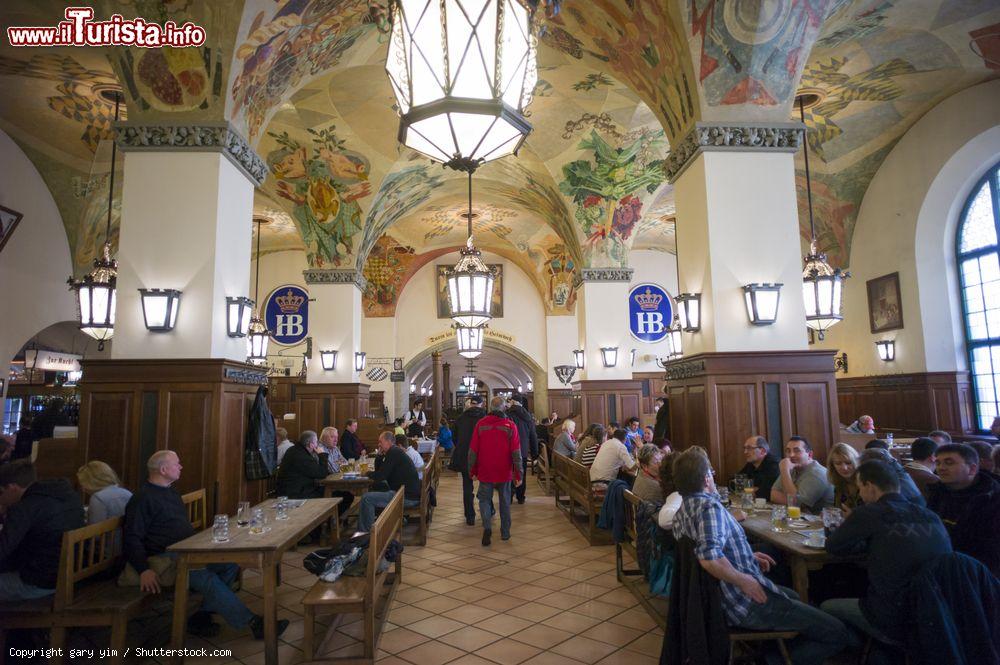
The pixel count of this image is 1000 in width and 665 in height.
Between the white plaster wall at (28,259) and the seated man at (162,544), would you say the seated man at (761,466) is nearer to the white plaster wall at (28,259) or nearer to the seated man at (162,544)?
the seated man at (162,544)

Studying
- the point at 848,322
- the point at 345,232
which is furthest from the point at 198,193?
the point at 848,322

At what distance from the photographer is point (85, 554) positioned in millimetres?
4012

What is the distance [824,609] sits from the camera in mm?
3227

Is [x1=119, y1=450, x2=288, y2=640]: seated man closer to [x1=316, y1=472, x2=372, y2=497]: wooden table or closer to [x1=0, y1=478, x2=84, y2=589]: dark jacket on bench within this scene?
[x1=0, y1=478, x2=84, y2=589]: dark jacket on bench

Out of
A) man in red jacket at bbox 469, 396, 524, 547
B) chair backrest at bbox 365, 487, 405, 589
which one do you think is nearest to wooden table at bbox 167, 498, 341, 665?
chair backrest at bbox 365, 487, 405, 589

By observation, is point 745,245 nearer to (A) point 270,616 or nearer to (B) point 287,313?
(A) point 270,616

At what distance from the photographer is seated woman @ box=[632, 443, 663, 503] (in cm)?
459

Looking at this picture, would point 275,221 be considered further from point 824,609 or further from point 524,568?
point 824,609

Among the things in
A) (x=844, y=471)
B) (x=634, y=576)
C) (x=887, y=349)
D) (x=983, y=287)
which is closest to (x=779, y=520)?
(x=844, y=471)

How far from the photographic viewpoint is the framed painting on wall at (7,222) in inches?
361

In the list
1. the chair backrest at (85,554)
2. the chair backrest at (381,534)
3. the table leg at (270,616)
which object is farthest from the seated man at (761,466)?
the chair backrest at (85,554)

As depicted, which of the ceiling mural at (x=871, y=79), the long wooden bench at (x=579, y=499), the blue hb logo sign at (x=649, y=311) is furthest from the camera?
the blue hb logo sign at (x=649, y=311)

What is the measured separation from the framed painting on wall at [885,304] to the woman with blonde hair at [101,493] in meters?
12.1

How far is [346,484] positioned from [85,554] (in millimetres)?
2964
